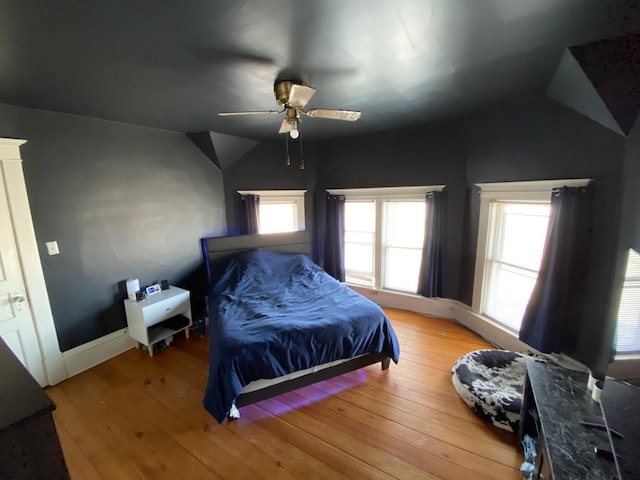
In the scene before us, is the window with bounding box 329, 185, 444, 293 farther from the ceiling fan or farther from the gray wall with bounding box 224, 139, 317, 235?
the ceiling fan

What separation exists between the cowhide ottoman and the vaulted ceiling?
210cm

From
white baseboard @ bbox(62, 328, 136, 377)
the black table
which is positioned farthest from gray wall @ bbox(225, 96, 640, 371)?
white baseboard @ bbox(62, 328, 136, 377)

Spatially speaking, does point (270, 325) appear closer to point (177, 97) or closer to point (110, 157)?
point (177, 97)

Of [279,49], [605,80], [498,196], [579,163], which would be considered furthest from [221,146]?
[579,163]

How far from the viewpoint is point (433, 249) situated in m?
3.61

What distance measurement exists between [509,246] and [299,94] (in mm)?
2750

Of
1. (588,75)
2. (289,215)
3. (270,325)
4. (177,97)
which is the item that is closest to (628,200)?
(588,75)

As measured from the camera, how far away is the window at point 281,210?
431 cm

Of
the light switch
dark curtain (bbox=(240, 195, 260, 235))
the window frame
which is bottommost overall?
the window frame

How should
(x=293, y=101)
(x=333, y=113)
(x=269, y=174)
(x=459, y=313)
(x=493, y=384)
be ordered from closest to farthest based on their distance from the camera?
(x=293, y=101)
(x=333, y=113)
(x=493, y=384)
(x=459, y=313)
(x=269, y=174)

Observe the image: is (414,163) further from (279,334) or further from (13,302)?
(13,302)

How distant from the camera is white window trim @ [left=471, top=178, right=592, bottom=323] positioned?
2.42 metres

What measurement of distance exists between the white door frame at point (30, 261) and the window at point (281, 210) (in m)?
2.51

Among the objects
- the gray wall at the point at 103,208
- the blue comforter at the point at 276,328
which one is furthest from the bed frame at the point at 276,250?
the gray wall at the point at 103,208
